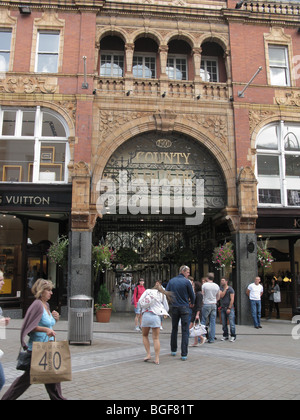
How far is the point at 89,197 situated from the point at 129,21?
7.93 m

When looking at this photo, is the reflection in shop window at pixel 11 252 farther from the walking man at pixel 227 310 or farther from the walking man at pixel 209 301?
the walking man at pixel 227 310

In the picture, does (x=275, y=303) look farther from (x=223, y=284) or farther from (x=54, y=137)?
(x=54, y=137)

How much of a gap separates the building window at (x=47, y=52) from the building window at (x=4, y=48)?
124cm

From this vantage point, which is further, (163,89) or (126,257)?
(126,257)

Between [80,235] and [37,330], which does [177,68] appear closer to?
[80,235]

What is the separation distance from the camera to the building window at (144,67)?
16922mm

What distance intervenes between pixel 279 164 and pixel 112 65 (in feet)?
28.3

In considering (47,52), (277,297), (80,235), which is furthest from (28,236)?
(277,297)

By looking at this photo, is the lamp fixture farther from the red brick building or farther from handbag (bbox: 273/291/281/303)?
handbag (bbox: 273/291/281/303)

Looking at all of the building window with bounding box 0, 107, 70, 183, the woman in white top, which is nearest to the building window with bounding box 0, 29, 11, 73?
the building window with bounding box 0, 107, 70, 183

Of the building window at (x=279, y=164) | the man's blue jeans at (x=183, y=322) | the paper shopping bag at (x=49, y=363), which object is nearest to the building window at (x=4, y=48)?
the building window at (x=279, y=164)

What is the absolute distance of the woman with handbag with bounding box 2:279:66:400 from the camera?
451cm

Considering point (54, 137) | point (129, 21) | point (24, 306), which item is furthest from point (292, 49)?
point (24, 306)

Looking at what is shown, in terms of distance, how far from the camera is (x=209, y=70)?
17406 millimetres
